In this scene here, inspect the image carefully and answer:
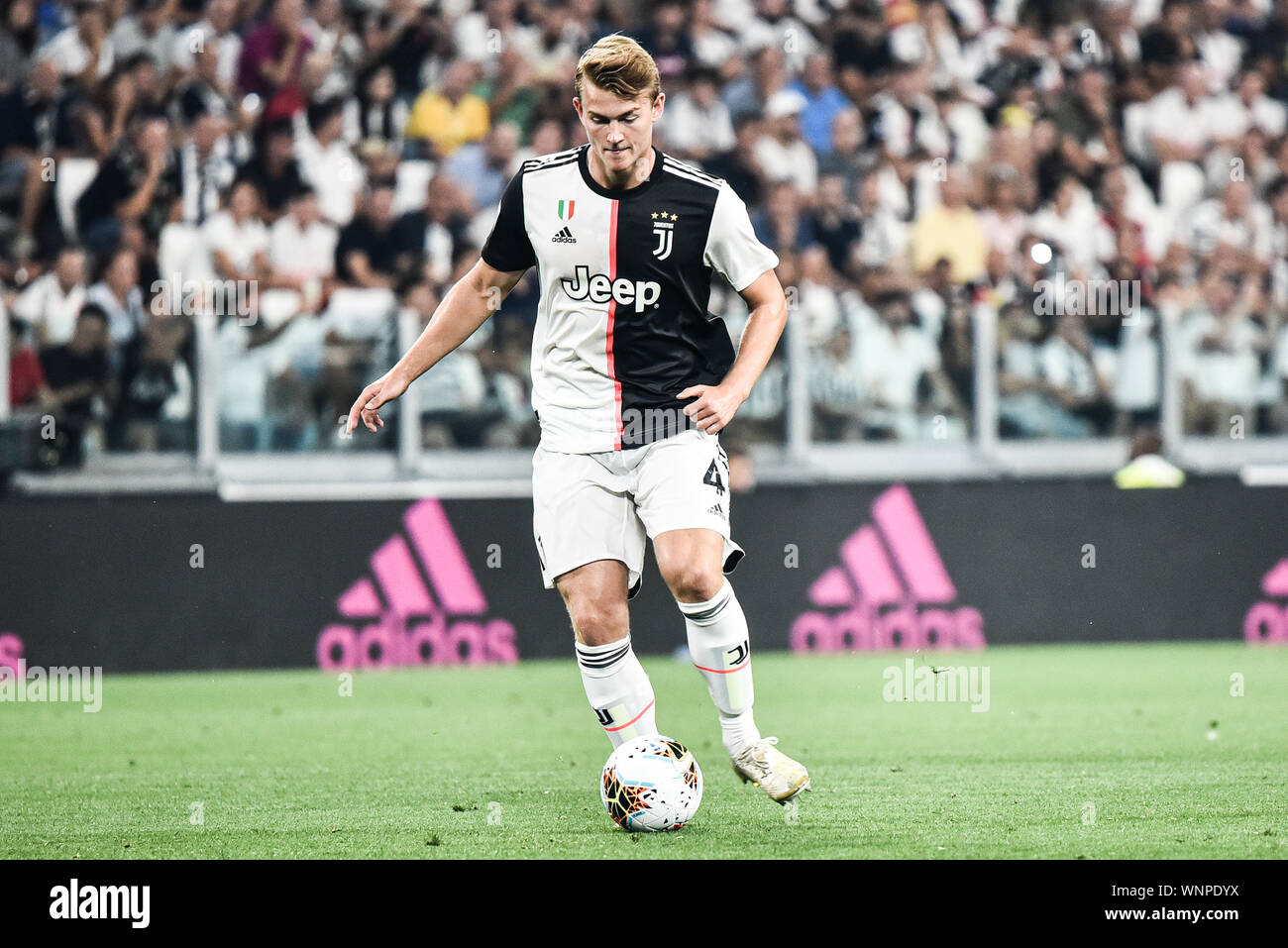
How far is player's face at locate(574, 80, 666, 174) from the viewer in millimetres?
5750

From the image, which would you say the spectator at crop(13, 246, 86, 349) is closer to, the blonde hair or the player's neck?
the player's neck

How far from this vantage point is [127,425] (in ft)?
39.3

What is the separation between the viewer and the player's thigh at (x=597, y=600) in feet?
→ 19.9

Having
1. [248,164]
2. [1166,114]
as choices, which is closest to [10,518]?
[248,164]

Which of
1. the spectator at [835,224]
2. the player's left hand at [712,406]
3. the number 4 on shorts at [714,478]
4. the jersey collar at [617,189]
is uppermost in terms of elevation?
the spectator at [835,224]

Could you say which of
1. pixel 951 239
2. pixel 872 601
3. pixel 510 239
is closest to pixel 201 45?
pixel 951 239

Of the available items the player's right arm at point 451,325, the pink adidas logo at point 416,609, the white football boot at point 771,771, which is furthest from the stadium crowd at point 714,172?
the white football boot at point 771,771

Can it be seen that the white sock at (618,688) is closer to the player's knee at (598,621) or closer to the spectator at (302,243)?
the player's knee at (598,621)

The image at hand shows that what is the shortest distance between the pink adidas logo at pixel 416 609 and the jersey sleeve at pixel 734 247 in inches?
252

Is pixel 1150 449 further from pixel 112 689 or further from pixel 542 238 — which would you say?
pixel 542 238

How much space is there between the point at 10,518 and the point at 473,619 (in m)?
2.94

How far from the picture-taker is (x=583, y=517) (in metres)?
6.06

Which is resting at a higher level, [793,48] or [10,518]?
[793,48]

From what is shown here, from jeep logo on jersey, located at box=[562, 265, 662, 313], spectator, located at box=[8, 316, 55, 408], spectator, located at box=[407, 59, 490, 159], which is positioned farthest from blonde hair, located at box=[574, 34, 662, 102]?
spectator, located at box=[407, 59, 490, 159]
